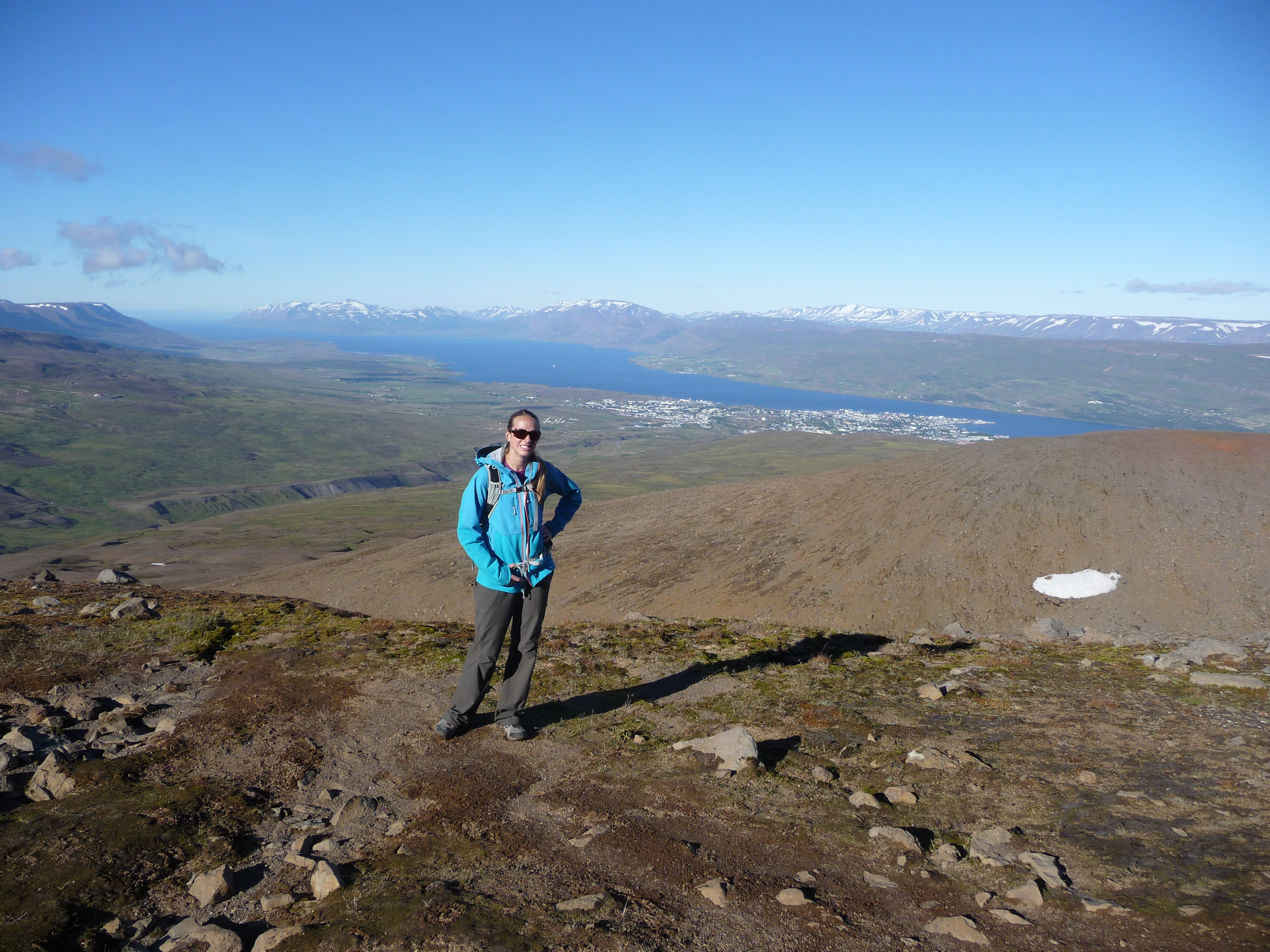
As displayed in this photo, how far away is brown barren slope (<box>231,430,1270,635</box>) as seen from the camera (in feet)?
69.6

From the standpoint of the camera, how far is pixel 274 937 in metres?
4.71

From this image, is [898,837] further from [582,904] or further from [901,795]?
[582,904]

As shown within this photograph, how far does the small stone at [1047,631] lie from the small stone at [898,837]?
12.5 metres

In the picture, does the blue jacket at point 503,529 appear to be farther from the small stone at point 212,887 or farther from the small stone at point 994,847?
the small stone at point 994,847

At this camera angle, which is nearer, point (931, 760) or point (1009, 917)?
point (1009, 917)

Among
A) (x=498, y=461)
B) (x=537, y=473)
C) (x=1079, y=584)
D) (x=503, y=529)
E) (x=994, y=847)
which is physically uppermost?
(x=498, y=461)

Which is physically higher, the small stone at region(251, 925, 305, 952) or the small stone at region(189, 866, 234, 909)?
the small stone at region(251, 925, 305, 952)

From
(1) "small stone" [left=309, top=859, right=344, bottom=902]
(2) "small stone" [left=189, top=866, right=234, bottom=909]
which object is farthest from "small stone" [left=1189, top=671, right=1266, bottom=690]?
(2) "small stone" [left=189, top=866, right=234, bottom=909]

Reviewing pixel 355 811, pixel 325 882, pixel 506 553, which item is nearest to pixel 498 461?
pixel 506 553

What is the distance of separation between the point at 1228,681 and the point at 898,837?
7.98 metres

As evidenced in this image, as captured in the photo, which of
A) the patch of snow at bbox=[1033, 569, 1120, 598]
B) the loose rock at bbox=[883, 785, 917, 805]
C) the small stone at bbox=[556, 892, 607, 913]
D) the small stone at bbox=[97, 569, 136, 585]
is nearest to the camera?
the small stone at bbox=[556, 892, 607, 913]

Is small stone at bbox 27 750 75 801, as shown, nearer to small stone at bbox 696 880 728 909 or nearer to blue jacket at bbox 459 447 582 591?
blue jacket at bbox 459 447 582 591

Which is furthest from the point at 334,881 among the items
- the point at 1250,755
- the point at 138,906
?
the point at 1250,755

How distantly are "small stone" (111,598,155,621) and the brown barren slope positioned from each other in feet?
43.0
